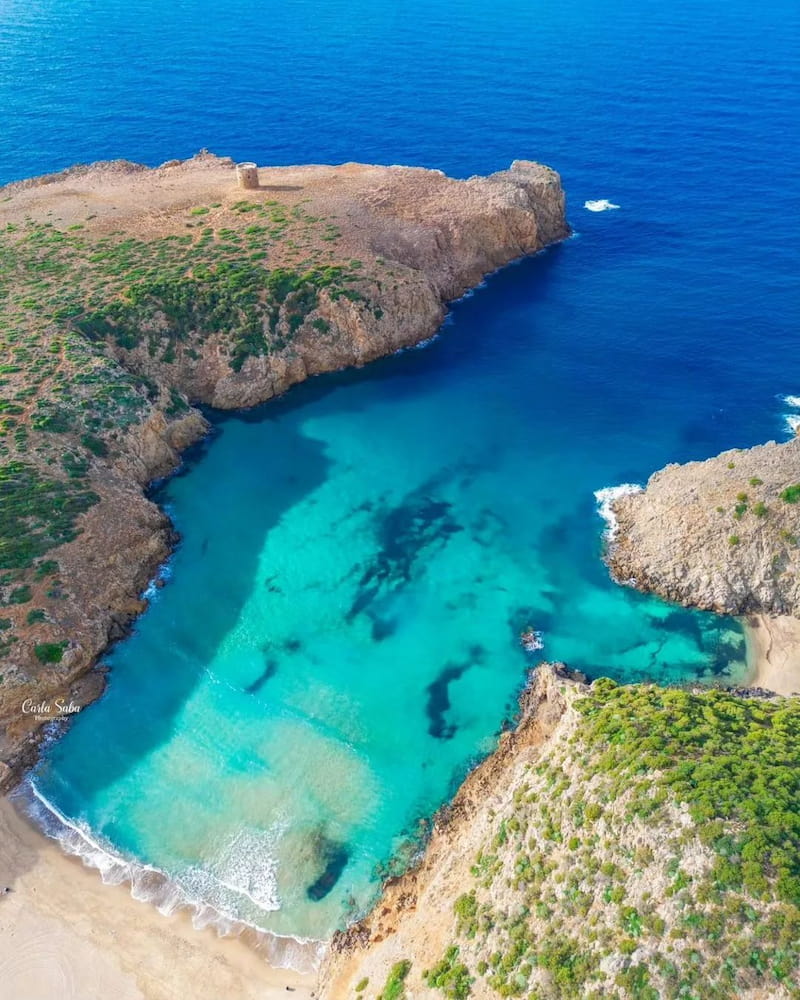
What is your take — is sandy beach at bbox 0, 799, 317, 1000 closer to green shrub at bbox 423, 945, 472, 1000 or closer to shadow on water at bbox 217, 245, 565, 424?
green shrub at bbox 423, 945, 472, 1000

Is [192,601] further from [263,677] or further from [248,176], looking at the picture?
[248,176]

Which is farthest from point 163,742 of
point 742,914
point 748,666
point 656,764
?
point 748,666

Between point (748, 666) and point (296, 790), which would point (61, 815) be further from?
point (748, 666)

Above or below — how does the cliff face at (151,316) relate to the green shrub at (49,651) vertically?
above

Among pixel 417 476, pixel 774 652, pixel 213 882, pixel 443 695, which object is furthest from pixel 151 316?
pixel 774 652

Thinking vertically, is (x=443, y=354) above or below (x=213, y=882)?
above

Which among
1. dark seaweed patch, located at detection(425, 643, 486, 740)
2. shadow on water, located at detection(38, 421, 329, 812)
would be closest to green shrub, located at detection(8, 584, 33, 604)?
shadow on water, located at detection(38, 421, 329, 812)

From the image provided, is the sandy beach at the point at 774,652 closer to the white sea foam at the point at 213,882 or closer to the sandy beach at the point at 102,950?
the white sea foam at the point at 213,882

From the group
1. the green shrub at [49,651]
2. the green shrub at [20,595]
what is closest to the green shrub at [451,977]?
the green shrub at [49,651]
